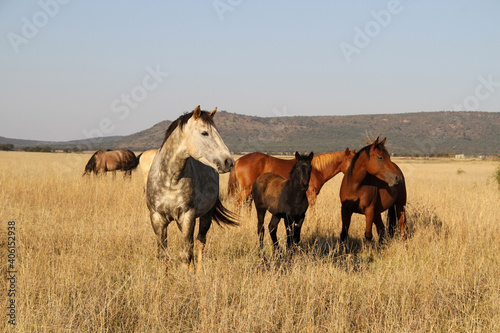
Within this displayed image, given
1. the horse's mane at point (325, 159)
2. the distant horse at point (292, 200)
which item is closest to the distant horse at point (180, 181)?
the distant horse at point (292, 200)

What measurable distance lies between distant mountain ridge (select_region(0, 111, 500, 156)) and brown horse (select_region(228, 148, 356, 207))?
83.3 meters

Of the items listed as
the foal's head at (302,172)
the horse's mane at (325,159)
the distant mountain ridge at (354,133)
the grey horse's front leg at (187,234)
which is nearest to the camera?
the grey horse's front leg at (187,234)

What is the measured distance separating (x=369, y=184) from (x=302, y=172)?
1.67 meters

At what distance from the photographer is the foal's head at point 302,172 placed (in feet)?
18.9

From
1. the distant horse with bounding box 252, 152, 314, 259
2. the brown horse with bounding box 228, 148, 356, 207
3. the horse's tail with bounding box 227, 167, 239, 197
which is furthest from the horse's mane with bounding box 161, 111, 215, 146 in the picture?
the horse's tail with bounding box 227, 167, 239, 197

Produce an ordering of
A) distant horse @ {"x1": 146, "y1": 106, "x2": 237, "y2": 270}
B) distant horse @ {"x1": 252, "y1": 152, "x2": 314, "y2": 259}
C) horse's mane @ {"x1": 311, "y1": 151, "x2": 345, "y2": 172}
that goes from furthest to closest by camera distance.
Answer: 1. horse's mane @ {"x1": 311, "y1": 151, "x2": 345, "y2": 172}
2. distant horse @ {"x1": 252, "y1": 152, "x2": 314, "y2": 259}
3. distant horse @ {"x1": 146, "y1": 106, "x2": 237, "y2": 270}

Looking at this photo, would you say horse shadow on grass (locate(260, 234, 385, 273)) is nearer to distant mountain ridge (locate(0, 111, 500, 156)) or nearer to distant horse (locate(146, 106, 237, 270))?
distant horse (locate(146, 106, 237, 270))

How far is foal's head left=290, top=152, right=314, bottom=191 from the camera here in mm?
5746

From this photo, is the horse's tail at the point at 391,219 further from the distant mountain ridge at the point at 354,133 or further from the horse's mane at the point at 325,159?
the distant mountain ridge at the point at 354,133

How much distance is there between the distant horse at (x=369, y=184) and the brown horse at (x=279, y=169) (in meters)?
2.71

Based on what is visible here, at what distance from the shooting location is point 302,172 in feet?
19.0

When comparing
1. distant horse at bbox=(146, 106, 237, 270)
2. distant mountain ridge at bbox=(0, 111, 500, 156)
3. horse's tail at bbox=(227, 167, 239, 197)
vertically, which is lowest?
horse's tail at bbox=(227, 167, 239, 197)

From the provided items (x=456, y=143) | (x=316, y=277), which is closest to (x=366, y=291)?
(x=316, y=277)

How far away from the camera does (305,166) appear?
5859mm
